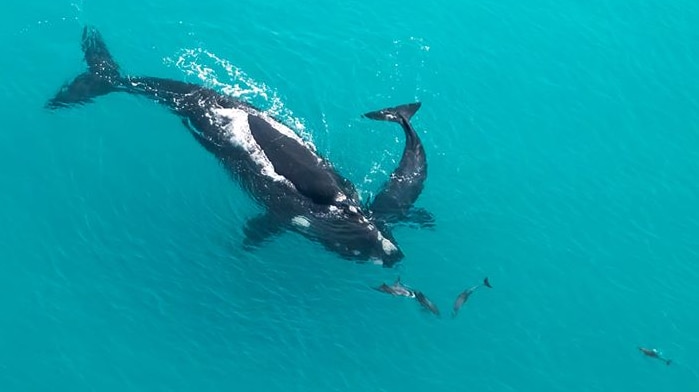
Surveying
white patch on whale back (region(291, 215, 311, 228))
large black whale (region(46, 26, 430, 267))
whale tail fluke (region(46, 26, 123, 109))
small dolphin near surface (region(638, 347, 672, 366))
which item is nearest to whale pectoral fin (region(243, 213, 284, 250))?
large black whale (region(46, 26, 430, 267))

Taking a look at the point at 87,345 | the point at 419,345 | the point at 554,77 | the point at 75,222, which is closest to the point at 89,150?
the point at 75,222

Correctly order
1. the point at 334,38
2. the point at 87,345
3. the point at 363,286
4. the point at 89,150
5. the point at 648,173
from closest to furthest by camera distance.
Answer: the point at 87,345, the point at 363,286, the point at 89,150, the point at 648,173, the point at 334,38

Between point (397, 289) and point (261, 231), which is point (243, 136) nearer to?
point (261, 231)

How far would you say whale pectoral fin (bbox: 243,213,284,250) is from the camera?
764 inches

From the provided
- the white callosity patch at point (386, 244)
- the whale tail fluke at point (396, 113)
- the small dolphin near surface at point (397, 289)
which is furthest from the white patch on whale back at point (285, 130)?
the small dolphin near surface at point (397, 289)

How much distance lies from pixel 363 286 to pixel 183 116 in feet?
19.7

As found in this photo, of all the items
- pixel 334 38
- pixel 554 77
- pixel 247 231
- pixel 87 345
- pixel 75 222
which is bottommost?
pixel 87 345

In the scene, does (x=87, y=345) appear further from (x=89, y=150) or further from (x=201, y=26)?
(x=201, y=26)

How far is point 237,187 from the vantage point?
66.0 feet

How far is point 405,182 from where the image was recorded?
20.2m

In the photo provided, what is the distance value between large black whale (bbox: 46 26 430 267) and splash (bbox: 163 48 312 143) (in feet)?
1.61

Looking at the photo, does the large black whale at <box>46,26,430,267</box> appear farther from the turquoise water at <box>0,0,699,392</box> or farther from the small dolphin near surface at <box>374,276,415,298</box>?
the small dolphin near surface at <box>374,276,415,298</box>

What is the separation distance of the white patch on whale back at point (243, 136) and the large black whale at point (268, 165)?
22 mm

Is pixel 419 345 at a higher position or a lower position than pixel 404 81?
lower
